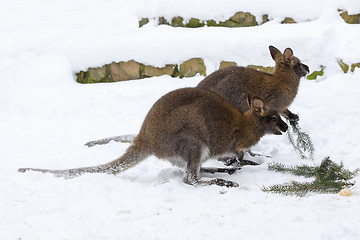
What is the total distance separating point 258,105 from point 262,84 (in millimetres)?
1000

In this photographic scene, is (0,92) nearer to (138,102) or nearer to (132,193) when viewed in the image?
(138,102)

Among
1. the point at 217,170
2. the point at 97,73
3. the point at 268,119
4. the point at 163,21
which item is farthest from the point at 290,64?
the point at 97,73

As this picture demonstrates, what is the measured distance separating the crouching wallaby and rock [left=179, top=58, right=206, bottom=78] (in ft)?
12.5

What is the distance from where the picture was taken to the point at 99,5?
13094mm

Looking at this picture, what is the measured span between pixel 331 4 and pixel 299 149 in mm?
4292

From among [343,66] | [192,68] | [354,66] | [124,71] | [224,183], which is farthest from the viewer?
[124,71]

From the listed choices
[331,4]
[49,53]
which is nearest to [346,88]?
[331,4]

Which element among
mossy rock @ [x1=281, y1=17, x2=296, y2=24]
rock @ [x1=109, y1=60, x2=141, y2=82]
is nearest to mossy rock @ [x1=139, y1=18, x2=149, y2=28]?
rock @ [x1=109, y1=60, x2=141, y2=82]

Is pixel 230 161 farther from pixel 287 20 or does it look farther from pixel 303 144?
pixel 287 20

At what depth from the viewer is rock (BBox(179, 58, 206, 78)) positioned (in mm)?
8695

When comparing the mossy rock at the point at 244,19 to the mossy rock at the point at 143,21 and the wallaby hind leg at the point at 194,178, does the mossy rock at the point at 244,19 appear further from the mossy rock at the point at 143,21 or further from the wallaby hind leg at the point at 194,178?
the wallaby hind leg at the point at 194,178

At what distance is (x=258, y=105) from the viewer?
4.91 m

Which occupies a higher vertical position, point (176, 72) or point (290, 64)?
point (290, 64)

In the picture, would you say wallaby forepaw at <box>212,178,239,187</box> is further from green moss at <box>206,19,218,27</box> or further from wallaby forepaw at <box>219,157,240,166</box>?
green moss at <box>206,19,218,27</box>
